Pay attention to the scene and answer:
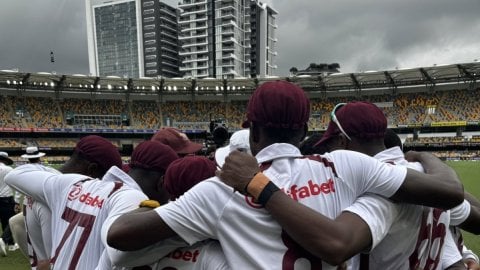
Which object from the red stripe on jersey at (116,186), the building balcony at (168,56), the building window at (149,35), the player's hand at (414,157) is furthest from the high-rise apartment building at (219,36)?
the player's hand at (414,157)

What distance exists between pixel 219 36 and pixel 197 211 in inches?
3371

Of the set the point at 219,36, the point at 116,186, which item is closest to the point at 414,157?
the point at 116,186

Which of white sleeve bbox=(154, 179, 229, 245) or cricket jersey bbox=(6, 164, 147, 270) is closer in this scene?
white sleeve bbox=(154, 179, 229, 245)

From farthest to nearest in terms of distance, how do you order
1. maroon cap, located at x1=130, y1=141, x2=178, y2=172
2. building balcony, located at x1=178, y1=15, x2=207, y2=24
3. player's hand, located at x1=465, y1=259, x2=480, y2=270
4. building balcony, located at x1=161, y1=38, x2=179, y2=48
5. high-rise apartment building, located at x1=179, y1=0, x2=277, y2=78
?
building balcony, located at x1=161, y1=38, x2=179, y2=48, building balcony, located at x1=178, y1=15, x2=207, y2=24, high-rise apartment building, located at x1=179, y1=0, x2=277, y2=78, player's hand, located at x1=465, y1=259, x2=480, y2=270, maroon cap, located at x1=130, y1=141, x2=178, y2=172

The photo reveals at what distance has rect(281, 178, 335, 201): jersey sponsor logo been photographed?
1308 mm

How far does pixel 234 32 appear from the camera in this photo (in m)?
83.1

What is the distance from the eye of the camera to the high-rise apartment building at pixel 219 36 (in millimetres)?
83062

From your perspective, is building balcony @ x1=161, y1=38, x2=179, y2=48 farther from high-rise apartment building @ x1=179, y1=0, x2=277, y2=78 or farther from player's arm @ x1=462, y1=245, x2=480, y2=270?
player's arm @ x1=462, y1=245, x2=480, y2=270

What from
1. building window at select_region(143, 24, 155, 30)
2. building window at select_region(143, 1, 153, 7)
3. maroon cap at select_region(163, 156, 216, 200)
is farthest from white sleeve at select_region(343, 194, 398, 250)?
building window at select_region(143, 1, 153, 7)

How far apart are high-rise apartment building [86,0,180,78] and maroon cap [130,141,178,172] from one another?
9347 cm

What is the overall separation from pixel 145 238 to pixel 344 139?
3.37 ft

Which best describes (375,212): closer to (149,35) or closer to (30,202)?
(30,202)

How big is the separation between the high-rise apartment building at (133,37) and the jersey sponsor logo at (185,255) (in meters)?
94.2

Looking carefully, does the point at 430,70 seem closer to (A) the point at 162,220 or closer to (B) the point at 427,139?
(B) the point at 427,139
